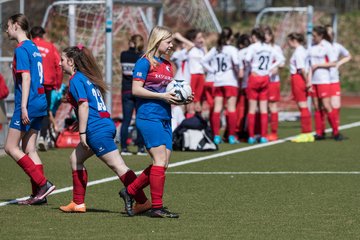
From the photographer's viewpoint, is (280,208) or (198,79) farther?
(198,79)

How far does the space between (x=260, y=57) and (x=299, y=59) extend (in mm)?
759

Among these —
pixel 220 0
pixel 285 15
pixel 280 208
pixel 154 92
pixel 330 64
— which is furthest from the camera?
pixel 220 0

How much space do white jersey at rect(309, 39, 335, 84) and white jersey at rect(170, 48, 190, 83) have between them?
222 centimetres

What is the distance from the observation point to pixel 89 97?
1042 cm

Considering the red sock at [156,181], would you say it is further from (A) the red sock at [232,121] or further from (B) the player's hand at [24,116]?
(A) the red sock at [232,121]

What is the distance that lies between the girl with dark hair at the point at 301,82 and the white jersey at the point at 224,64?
1103mm

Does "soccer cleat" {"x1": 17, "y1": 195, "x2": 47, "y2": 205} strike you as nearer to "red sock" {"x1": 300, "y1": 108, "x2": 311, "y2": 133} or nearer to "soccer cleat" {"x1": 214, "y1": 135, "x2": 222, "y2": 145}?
"soccer cleat" {"x1": 214, "y1": 135, "x2": 222, "y2": 145}

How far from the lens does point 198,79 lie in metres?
19.7

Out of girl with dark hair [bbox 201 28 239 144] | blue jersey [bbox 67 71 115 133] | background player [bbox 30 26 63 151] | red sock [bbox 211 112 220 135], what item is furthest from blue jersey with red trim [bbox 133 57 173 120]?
red sock [bbox 211 112 220 135]

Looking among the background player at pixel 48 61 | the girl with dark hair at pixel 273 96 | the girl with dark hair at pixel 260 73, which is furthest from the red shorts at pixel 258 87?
the background player at pixel 48 61

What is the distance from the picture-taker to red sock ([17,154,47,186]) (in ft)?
37.3

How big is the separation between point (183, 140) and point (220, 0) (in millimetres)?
21749

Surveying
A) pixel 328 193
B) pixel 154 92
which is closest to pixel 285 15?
pixel 328 193

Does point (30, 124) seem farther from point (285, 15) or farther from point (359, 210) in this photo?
point (285, 15)
